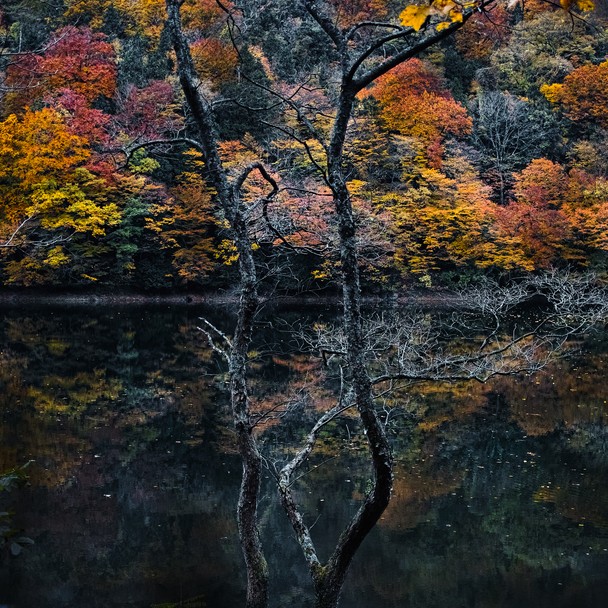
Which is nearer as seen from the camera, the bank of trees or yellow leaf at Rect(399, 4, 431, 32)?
yellow leaf at Rect(399, 4, 431, 32)

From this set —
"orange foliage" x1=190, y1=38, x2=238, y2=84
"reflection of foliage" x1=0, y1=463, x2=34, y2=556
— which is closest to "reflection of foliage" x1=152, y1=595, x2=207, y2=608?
"reflection of foliage" x1=0, y1=463, x2=34, y2=556

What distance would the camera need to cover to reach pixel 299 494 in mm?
9000

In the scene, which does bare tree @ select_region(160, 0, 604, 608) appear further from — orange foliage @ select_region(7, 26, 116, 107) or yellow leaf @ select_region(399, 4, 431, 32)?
orange foliage @ select_region(7, 26, 116, 107)

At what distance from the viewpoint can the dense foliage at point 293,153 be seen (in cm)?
2622

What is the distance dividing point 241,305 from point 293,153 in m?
24.5

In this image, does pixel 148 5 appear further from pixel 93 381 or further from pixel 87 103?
pixel 93 381

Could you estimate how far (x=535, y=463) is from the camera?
34.8ft

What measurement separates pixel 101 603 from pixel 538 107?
3206cm

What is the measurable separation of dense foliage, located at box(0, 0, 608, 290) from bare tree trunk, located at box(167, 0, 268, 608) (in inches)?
757

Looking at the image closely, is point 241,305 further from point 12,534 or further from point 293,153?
point 293,153

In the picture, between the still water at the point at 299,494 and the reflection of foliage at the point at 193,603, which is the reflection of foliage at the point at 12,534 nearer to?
the still water at the point at 299,494

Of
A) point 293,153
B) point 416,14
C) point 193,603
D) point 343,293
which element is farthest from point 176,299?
point 416,14

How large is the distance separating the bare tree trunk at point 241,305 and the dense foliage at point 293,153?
63.1 ft

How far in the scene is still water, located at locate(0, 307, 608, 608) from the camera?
23.0 feet
